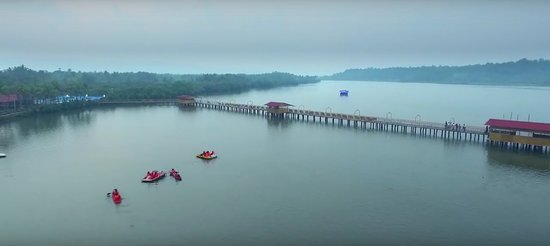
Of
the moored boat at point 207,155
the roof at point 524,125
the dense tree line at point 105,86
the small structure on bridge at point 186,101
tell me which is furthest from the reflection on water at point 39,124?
the roof at point 524,125

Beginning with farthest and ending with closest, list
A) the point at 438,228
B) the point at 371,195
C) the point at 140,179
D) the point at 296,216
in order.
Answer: the point at 140,179 → the point at 371,195 → the point at 296,216 → the point at 438,228

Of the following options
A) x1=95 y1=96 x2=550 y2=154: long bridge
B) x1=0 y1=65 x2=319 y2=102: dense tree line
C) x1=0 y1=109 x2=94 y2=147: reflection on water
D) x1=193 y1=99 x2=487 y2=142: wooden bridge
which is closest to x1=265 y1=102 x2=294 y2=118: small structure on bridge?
x1=95 y1=96 x2=550 y2=154: long bridge

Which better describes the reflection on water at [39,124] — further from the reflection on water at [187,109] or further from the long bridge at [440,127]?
the long bridge at [440,127]

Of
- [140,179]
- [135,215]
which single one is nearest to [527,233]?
[135,215]

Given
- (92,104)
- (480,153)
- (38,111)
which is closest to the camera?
(480,153)

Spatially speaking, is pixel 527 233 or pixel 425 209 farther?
pixel 425 209

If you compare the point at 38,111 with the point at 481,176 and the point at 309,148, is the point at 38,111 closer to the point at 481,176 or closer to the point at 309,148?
the point at 309,148

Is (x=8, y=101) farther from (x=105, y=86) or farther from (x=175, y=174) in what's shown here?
(x=175, y=174)
